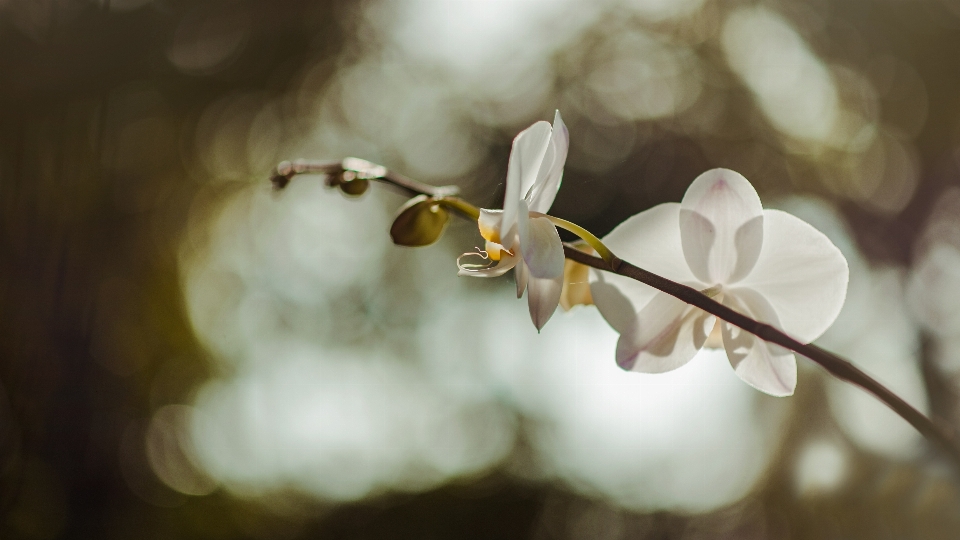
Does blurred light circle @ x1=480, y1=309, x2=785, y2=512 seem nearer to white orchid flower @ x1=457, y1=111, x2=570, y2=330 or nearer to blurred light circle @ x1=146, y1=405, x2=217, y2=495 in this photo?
white orchid flower @ x1=457, y1=111, x2=570, y2=330

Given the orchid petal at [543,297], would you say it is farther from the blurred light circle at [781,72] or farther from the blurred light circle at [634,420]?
the blurred light circle at [781,72]

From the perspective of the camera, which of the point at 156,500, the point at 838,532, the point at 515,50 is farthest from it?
the point at 156,500

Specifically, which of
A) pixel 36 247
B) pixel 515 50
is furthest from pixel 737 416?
pixel 515 50

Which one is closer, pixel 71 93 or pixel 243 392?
pixel 71 93

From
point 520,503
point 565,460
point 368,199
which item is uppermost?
point 368,199

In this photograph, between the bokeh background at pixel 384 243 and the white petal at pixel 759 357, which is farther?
the bokeh background at pixel 384 243

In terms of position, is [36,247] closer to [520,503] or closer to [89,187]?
[89,187]

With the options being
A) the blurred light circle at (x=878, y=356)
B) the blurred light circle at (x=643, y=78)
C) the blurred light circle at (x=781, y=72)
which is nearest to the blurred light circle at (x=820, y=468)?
the blurred light circle at (x=878, y=356)
